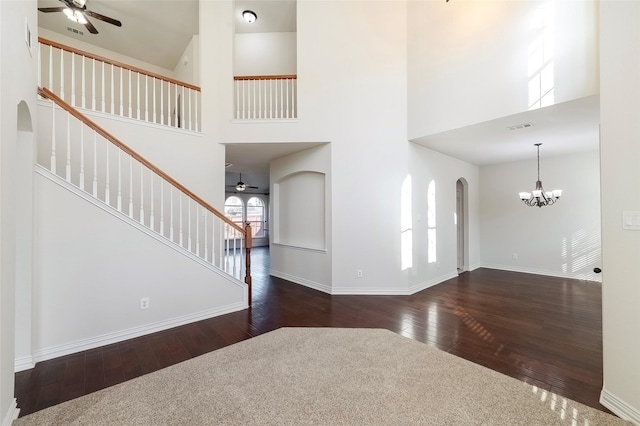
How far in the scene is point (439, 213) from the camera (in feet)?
17.3

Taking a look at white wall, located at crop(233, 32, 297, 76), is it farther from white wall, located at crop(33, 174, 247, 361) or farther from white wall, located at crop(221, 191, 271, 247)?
white wall, located at crop(221, 191, 271, 247)

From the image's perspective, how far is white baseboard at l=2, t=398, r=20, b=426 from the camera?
1.63 metres

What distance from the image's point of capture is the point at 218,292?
3600 mm

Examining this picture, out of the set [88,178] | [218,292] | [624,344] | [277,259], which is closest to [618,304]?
[624,344]

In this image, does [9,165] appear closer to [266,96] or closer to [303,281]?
[266,96]

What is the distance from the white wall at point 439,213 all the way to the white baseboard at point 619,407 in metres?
2.68

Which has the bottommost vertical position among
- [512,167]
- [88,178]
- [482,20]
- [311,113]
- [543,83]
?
[88,178]

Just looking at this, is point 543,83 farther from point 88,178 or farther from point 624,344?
point 88,178

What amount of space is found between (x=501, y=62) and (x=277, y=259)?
16.6 ft

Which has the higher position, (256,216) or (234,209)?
(234,209)

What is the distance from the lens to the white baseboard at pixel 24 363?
225cm

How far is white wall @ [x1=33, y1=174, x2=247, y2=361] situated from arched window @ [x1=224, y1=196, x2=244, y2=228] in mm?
7871

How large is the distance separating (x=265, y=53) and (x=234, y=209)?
659 centimetres

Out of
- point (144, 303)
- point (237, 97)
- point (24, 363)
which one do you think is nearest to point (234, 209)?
point (237, 97)
